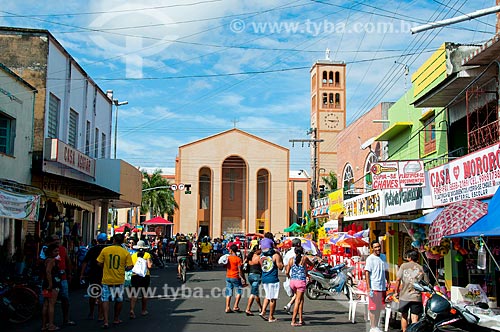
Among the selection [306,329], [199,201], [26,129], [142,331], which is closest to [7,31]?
[26,129]

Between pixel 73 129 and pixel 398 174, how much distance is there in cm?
1534

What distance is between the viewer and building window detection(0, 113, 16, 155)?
690 inches

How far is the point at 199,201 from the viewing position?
71.4m

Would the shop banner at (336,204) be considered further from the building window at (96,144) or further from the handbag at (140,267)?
the handbag at (140,267)

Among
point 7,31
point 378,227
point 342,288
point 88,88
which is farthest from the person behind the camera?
point 88,88

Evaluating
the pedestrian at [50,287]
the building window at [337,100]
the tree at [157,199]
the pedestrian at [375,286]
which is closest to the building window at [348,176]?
the pedestrian at [375,286]

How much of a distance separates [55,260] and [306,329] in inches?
200

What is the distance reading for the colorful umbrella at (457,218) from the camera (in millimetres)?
9828

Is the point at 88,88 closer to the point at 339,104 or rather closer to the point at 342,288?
the point at 342,288

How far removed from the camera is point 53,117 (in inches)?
867

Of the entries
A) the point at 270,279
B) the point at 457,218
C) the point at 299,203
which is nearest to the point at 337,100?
the point at 299,203

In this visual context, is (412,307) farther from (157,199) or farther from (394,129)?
(157,199)

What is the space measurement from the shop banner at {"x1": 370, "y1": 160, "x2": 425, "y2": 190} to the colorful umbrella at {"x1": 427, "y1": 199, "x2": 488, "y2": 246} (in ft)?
13.8

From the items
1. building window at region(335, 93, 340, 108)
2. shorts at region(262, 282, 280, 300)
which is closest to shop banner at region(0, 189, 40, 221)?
shorts at region(262, 282, 280, 300)
